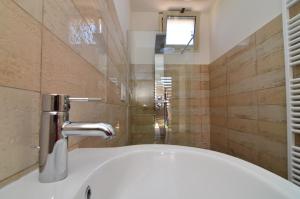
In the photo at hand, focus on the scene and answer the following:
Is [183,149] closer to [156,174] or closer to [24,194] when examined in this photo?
[156,174]

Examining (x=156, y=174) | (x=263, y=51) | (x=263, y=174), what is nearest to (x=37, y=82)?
(x=156, y=174)

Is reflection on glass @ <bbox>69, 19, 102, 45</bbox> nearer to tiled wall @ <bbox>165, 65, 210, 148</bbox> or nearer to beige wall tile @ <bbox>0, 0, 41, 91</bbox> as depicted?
beige wall tile @ <bbox>0, 0, 41, 91</bbox>

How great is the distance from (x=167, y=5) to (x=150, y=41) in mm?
535

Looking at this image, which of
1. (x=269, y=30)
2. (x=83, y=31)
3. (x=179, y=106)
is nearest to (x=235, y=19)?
(x=269, y=30)

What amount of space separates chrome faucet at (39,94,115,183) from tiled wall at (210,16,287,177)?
1369 mm

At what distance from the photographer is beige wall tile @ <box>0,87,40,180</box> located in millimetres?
334

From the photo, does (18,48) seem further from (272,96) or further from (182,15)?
(182,15)

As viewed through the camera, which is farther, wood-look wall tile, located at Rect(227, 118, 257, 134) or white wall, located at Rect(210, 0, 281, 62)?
wood-look wall tile, located at Rect(227, 118, 257, 134)

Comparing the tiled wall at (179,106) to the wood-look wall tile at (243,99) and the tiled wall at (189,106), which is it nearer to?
the tiled wall at (189,106)

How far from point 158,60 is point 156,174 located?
201 cm

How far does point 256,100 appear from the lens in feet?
5.15

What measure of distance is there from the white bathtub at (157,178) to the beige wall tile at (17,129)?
37 millimetres

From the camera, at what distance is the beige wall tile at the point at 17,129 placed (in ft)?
1.09

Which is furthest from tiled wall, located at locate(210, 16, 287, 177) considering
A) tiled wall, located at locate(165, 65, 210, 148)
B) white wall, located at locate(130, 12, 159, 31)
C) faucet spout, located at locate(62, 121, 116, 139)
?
faucet spout, located at locate(62, 121, 116, 139)
